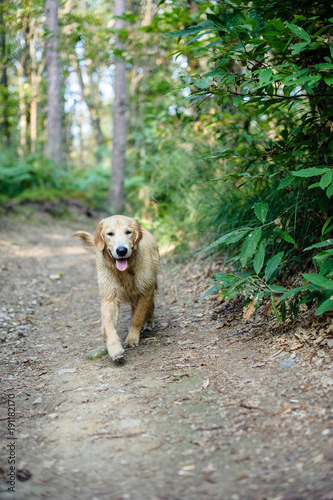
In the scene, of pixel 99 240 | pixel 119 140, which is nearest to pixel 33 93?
pixel 119 140

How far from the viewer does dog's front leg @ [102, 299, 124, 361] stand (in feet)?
11.8

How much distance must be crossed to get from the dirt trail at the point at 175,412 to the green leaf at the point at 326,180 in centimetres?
124

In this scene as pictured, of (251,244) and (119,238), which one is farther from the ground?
(251,244)

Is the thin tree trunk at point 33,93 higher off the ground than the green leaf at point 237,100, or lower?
lower

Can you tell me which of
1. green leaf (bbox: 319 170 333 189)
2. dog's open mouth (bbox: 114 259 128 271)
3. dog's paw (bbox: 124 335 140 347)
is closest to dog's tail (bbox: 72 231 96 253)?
dog's open mouth (bbox: 114 259 128 271)

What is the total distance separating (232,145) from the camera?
5.66m

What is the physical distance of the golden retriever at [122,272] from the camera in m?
3.94

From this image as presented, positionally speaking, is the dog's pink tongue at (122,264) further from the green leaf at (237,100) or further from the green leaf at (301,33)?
the green leaf at (301,33)

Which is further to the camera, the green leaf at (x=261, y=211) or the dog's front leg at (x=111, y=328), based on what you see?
the dog's front leg at (x=111, y=328)

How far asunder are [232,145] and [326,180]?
3288 millimetres

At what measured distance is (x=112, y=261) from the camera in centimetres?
411

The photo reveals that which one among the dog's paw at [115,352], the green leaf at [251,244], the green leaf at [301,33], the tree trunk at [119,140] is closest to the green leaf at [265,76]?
the green leaf at [301,33]

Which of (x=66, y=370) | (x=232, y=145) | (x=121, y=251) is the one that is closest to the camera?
(x=66, y=370)

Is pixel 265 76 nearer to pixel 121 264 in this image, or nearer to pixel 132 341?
pixel 121 264
